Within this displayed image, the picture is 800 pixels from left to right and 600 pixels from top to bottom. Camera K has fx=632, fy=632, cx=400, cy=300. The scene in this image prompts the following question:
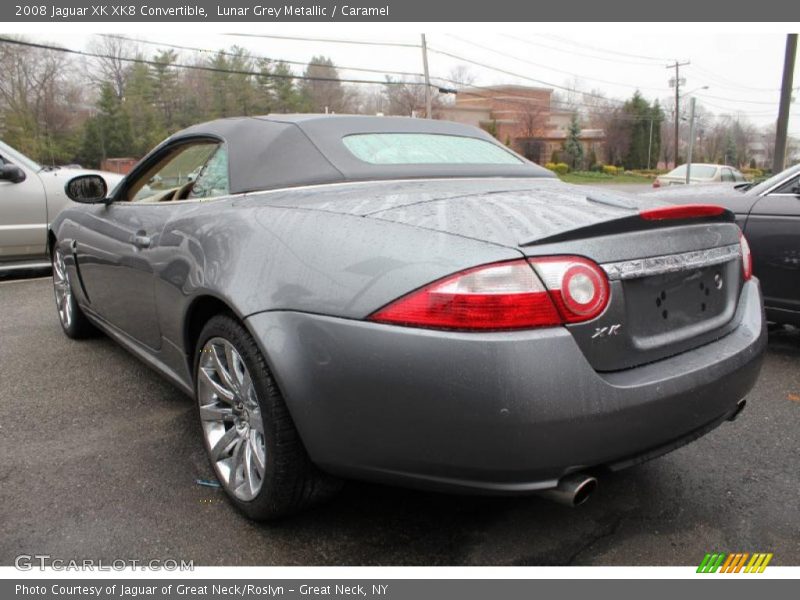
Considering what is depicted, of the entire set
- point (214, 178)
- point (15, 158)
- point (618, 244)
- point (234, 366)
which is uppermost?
point (15, 158)

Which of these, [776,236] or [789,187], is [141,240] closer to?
[776,236]

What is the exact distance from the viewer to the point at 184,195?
3.07 m

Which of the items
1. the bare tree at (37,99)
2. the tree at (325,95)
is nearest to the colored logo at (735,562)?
the bare tree at (37,99)

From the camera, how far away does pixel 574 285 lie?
1.70 meters

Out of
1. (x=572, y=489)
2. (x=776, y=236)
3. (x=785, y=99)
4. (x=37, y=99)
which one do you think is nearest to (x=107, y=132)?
(x=37, y=99)

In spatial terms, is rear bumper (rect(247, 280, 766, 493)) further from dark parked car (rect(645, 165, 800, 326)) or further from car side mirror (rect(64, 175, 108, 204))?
dark parked car (rect(645, 165, 800, 326))

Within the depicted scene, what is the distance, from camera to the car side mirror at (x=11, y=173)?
6.77 meters

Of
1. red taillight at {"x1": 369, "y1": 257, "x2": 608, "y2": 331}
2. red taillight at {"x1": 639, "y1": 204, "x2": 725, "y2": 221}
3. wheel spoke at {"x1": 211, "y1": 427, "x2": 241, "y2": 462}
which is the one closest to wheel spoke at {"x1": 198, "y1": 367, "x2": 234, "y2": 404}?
wheel spoke at {"x1": 211, "y1": 427, "x2": 241, "y2": 462}

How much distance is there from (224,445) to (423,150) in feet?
5.38

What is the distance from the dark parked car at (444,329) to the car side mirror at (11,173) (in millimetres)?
5318

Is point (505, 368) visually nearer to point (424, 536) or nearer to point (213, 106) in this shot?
point (424, 536)

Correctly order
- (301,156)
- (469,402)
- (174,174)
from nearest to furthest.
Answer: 1. (469,402)
2. (301,156)
3. (174,174)

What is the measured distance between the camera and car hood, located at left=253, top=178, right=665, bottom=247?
1801 mm

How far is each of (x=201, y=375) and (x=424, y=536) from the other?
3.38 feet
